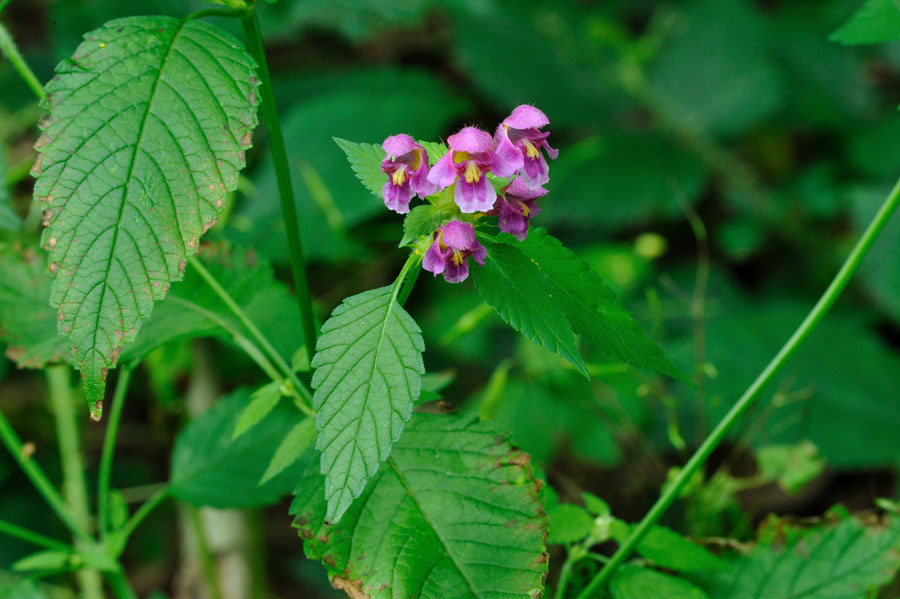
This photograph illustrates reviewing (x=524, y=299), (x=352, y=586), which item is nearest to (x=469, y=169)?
(x=524, y=299)

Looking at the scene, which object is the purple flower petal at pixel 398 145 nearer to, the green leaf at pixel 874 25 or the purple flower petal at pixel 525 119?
the purple flower petal at pixel 525 119

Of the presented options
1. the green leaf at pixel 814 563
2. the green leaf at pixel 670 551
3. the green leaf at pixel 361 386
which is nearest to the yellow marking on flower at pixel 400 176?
the green leaf at pixel 361 386

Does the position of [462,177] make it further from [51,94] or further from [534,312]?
[51,94]

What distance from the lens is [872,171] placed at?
2.48 meters

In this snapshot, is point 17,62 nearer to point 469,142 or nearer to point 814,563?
point 469,142

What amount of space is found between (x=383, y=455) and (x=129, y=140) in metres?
0.36

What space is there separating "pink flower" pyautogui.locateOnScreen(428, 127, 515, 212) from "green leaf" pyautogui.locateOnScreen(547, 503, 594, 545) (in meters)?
0.41

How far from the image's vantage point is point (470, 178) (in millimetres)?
684

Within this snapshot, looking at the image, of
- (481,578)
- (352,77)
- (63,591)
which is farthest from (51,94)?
(352,77)

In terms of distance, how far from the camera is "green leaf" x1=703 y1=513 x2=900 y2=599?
0.98 m

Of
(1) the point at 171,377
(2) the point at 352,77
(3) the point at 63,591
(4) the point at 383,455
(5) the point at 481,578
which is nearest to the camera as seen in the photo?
(4) the point at 383,455

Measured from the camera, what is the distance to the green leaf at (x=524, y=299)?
682 mm

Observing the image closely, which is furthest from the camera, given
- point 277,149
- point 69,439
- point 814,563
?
point 69,439

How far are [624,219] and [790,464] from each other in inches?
46.0
